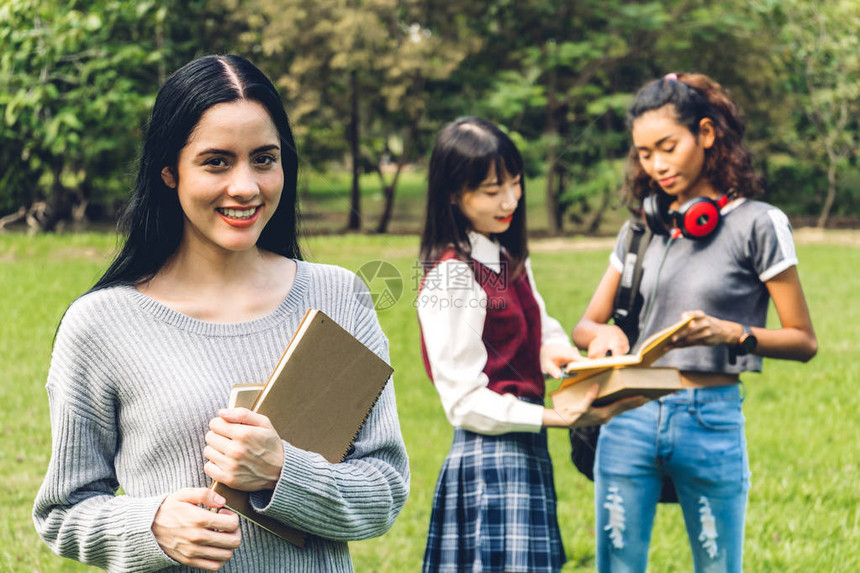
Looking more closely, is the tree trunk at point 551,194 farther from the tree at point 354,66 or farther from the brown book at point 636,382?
the brown book at point 636,382

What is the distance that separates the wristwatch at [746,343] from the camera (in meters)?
2.51

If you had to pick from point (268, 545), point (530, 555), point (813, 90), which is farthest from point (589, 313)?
point (813, 90)

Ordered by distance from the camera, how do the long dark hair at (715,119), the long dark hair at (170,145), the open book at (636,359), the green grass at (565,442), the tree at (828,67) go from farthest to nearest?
the tree at (828,67) → the green grass at (565,442) → the long dark hair at (715,119) → the open book at (636,359) → the long dark hair at (170,145)

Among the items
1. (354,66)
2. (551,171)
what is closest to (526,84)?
(551,171)

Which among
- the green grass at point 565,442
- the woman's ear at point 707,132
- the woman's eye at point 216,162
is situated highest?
the woman's ear at point 707,132

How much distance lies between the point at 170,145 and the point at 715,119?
1765 mm

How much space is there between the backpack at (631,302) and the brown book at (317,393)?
1307mm

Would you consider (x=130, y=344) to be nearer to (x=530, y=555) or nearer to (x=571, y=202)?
(x=530, y=555)

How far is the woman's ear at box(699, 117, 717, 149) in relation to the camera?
8.95 ft

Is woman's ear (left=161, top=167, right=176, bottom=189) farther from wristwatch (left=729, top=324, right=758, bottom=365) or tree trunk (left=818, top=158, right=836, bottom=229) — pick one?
tree trunk (left=818, top=158, right=836, bottom=229)

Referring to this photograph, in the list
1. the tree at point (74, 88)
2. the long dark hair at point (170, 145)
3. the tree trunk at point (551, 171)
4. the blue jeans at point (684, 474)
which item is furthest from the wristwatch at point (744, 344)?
the tree trunk at point (551, 171)

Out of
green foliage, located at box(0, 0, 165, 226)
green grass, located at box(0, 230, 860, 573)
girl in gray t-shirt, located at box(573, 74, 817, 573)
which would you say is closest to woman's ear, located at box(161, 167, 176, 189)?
green grass, located at box(0, 230, 860, 573)

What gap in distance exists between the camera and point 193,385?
1620 mm

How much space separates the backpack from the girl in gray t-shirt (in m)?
0.03
